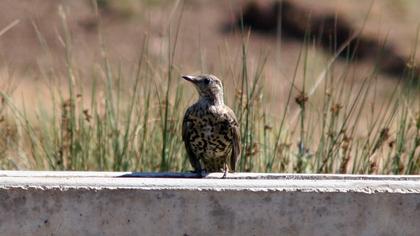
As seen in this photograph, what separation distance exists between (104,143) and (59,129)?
457 mm

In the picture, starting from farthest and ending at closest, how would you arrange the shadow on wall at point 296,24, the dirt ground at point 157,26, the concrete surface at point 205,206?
the shadow on wall at point 296,24 < the dirt ground at point 157,26 < the concrete surface at point 205,206

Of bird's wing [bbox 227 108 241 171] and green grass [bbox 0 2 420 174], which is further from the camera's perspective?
green grass [bbox 0 2 420 174]

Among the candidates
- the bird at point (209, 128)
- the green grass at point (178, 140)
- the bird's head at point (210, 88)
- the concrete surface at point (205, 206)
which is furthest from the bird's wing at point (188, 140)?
the concrete surface at point (205, 206)

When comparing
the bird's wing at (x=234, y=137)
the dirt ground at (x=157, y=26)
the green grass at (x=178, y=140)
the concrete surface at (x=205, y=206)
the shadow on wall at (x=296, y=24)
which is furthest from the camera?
the shadow on wall at (x=296, y=24)

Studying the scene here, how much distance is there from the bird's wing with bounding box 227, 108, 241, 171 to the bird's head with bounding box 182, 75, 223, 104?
10cm

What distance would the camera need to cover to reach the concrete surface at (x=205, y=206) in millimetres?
5023

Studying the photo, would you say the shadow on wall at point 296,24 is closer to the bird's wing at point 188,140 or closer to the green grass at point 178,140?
the green grass at point 178,140

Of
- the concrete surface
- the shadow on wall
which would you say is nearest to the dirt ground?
the shadow on wall

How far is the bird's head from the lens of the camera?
639cm

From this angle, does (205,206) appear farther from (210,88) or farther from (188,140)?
(210,88)

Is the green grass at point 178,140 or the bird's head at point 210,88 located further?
the green grass at point 178,140

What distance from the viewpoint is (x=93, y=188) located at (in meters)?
5.04

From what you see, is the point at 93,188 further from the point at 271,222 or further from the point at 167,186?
the point at 271,222

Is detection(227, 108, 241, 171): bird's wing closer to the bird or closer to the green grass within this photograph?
the bird
